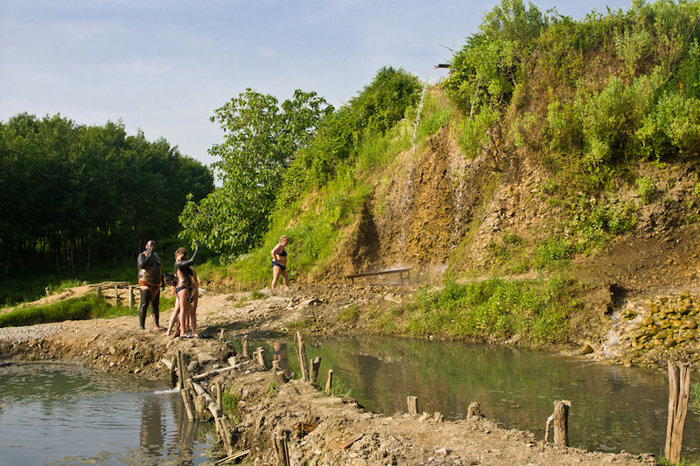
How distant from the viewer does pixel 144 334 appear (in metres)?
13.1

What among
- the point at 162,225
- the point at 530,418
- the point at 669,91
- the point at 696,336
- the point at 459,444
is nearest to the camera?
the point at 459,444

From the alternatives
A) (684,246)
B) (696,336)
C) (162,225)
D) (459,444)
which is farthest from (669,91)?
(162,225)

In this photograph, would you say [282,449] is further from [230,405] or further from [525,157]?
[525,157]

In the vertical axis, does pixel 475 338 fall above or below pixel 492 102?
below

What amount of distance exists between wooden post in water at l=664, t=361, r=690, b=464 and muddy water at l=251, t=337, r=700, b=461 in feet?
2.68

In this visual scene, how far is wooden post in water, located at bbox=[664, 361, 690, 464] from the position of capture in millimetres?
5449

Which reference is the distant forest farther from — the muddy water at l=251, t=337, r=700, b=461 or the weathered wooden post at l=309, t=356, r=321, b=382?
the weathered wooden post at l=309, t=356, r=321, b=382

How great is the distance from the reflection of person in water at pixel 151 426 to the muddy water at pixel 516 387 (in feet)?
8.70

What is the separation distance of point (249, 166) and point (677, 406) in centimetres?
2375

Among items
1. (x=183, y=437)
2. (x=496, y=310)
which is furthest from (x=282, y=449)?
(x=496, y=310)

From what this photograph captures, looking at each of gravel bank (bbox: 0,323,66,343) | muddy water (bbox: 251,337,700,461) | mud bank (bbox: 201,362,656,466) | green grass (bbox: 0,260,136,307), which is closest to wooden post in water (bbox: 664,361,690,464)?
mud bank (bbox: 201,362,656,466)

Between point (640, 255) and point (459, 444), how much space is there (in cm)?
1039

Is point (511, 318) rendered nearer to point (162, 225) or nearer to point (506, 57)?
point (506, 57)

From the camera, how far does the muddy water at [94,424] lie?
7480 millimetres
